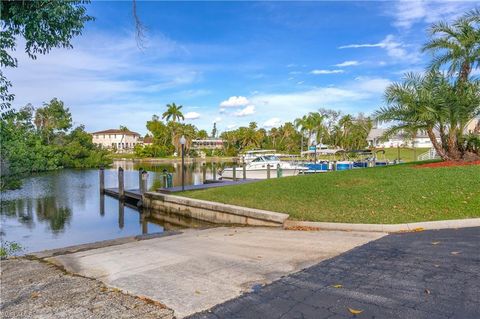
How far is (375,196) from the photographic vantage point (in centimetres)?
1039

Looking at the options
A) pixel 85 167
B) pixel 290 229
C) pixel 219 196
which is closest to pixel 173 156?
pixel 85 167

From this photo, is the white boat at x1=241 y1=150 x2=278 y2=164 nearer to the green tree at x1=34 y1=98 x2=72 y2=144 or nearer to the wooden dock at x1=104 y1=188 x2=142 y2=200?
the wooden dock at x1=104 y1=188 x2=142 y2=200

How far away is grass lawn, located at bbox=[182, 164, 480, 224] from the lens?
8734 mm

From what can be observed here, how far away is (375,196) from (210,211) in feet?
17.5

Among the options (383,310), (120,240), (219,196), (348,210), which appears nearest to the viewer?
(383,310)

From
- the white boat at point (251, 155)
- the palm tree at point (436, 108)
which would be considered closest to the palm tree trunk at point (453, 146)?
the palm tree at point (436, 108)

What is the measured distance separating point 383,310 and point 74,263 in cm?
472

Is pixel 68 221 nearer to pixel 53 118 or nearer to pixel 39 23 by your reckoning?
pixel 39 23

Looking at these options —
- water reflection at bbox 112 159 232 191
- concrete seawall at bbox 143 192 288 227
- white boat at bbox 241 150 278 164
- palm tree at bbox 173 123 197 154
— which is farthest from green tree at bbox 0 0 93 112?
palm tree at bbox 173 123 197 154

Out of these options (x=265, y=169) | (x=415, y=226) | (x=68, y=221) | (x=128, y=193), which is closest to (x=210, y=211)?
(x=415, y=226)

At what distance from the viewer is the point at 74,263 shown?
6117 millimetres

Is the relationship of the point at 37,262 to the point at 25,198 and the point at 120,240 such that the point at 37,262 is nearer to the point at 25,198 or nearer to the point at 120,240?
the point at 120,240

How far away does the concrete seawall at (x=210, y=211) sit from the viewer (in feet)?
32.5

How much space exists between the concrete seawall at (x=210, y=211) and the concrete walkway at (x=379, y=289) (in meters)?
4.17
